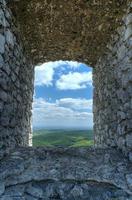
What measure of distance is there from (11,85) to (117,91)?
1.67 m

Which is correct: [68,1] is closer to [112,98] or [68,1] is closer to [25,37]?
[25,37]

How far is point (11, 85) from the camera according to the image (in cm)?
426

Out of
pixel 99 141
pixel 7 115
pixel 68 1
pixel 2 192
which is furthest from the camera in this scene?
pixel 99 141

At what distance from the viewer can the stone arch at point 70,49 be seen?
4.06 m

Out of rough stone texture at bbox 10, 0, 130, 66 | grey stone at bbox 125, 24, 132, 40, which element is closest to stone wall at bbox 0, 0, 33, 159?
rough stone texture at bbox 10, 0, 130, 66

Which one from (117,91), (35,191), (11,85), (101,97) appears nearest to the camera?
(35,191)

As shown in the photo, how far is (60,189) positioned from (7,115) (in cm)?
128

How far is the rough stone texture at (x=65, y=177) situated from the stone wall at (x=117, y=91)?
41 centimetres

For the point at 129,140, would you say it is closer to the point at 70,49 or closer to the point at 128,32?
the point at 128,32

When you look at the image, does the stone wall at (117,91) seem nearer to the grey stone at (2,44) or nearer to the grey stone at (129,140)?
the grey stone at (129,140)

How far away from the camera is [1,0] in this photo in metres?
3.71

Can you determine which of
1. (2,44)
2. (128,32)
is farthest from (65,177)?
(128,32)

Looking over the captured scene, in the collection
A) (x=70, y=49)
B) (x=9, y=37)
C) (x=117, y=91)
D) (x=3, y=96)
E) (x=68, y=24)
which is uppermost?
(x=68, y=24)

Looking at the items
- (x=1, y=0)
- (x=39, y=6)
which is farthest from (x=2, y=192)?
(x=39, y=6)
